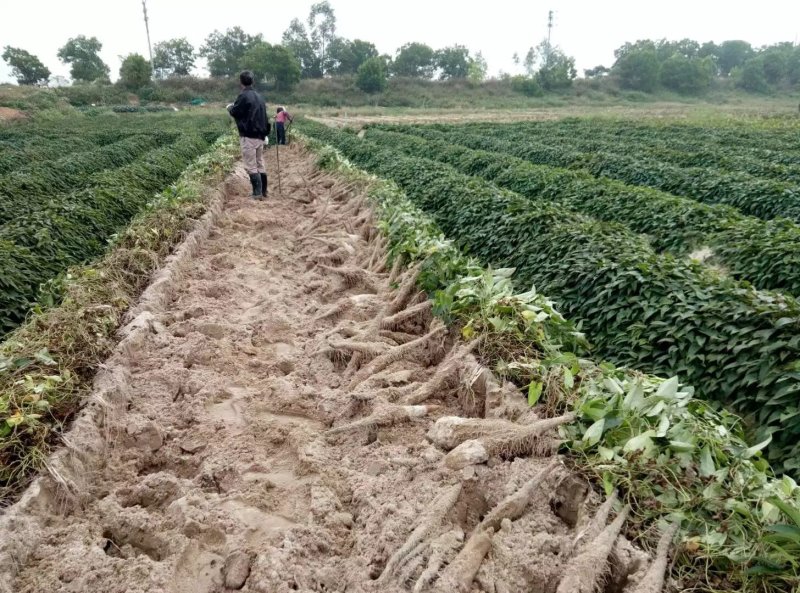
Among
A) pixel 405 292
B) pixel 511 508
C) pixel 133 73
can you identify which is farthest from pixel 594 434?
pixel 133 73

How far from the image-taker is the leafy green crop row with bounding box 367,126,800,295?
539 centimetres

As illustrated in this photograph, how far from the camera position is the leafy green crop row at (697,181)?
8445mm

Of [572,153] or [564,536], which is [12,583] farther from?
[572,153]

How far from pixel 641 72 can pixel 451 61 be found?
99.6ft

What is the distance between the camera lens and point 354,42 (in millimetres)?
83688

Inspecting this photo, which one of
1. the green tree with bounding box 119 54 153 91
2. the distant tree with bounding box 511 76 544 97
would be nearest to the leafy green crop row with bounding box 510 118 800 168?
the distant tree with bounding box 511 76 544 97

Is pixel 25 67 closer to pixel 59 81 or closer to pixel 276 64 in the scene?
pixel 59 81

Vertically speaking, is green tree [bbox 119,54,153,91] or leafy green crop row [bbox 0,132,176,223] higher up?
green tree [bbox 119,54,153,91]

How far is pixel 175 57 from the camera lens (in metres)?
79.2

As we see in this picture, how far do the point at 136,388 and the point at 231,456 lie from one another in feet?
3.61

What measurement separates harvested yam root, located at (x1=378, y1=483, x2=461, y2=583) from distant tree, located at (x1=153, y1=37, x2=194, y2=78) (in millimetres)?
90385

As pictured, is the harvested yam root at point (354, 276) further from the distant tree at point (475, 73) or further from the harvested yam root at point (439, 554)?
the distant tree at point (475, 73)

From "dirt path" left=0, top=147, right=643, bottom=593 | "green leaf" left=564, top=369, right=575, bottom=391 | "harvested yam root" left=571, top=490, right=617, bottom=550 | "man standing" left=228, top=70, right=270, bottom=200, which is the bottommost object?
"dirt path" left=0, top=147, right=643, bottom=593

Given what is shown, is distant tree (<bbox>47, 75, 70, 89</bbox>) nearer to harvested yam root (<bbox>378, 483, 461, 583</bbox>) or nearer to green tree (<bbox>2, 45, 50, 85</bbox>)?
green tree (<bbox>2, 45, 50, 85</bbox>)
